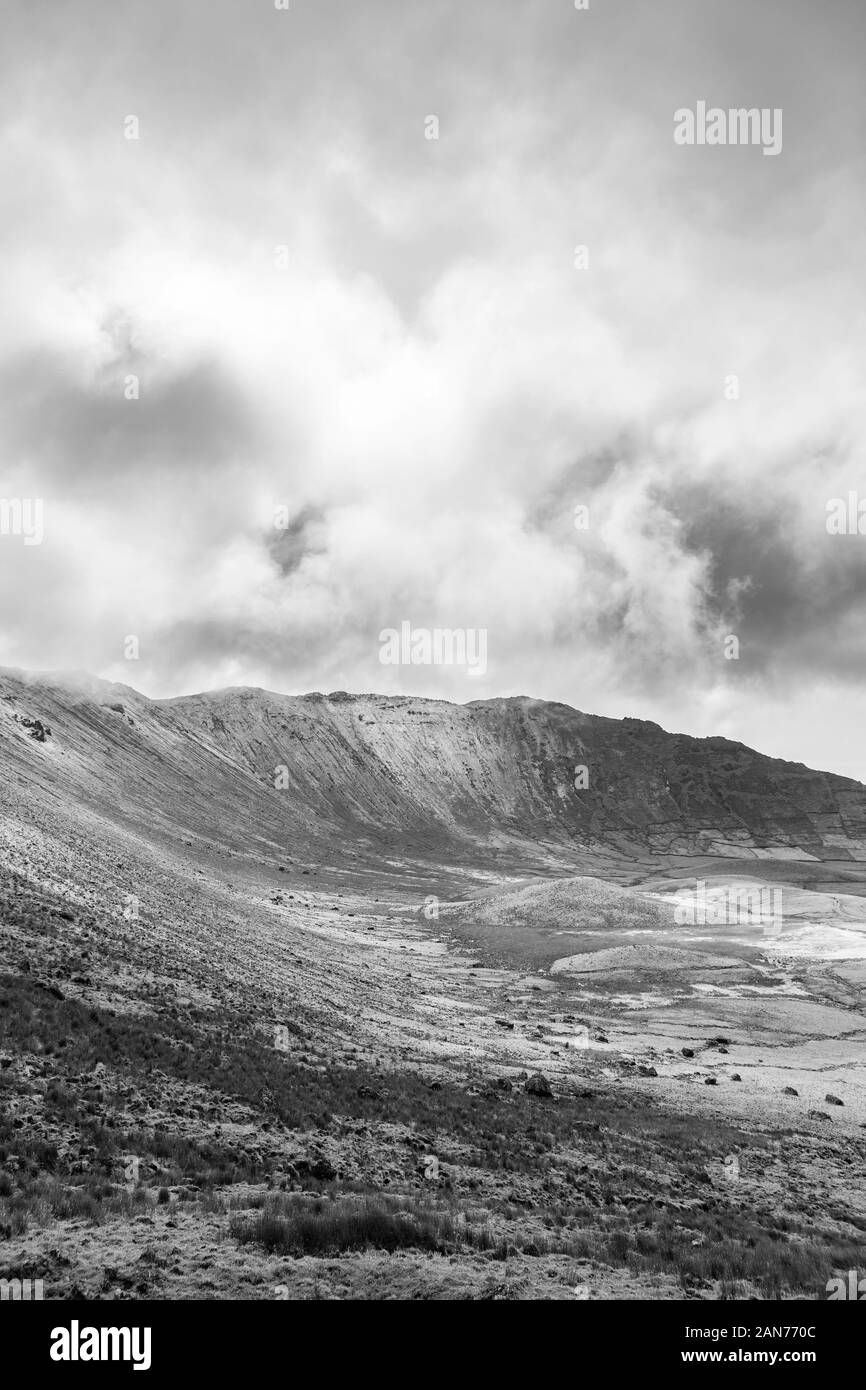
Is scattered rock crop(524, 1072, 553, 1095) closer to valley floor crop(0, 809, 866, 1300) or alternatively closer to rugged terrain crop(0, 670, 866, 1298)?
rugged terrain crop(0, 670, 866, 1298)

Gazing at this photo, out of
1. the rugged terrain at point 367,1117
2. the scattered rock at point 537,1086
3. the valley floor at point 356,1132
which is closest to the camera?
the valley floor at point 356,1132

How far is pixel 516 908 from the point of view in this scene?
118812 mm

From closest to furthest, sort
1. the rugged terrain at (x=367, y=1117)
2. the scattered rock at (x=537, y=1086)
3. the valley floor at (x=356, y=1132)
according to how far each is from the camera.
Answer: the valley floor at (x=356, y=1132)
the rugged terrain at (x=367, y=1117)
the scattered rock at (x=537, y=1086)

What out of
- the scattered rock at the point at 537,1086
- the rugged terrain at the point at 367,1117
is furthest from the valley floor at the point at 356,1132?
the scattered rock at the point at 537,1086

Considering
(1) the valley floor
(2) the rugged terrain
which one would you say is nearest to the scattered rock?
(2) the rugged terrain

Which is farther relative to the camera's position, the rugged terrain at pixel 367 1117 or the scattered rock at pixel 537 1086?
the scattered rock at pixel 537 1086

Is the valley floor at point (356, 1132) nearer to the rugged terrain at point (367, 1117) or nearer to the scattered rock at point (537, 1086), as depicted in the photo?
the rugged terrain at point (367, 1117)

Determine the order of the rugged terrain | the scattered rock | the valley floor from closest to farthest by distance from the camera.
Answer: the valley floor → the rugged terrain → the scattered rock

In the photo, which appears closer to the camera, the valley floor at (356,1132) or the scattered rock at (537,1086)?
the valley floor at (356,1132)

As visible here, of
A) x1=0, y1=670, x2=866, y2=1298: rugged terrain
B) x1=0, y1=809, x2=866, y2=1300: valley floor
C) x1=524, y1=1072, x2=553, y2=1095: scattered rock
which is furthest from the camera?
x1=524, y1=1072, x2=553, y2=1095: scattered rock

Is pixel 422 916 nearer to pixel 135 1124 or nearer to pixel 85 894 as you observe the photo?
pixel 85 894

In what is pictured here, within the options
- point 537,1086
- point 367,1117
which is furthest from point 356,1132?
point 537,1086

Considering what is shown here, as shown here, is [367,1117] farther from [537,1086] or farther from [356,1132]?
[537,1086]
